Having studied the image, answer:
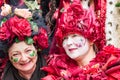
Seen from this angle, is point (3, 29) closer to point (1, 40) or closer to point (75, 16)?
point (1, 40)

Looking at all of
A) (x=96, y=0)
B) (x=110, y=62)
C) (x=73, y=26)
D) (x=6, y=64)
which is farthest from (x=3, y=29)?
(x=96, y=0)

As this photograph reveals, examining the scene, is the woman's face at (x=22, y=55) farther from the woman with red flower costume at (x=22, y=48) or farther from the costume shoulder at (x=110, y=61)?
the costume shoulder at (x=110, y=61)

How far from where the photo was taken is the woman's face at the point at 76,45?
8.47 feet

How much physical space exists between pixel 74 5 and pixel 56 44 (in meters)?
0.33

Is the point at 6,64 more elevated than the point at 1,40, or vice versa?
the point at 1,40

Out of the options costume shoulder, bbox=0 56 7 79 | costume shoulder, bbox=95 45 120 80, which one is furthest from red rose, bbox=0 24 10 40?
costume shoulder, bbox=95 45 120 80

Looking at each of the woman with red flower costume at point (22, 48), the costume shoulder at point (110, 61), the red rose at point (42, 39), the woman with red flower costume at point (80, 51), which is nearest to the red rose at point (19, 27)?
the woman with red flower costume at point (22, 48)

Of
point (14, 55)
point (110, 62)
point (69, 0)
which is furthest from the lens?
point (69, 0)

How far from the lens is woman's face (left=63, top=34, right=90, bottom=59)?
258 cm

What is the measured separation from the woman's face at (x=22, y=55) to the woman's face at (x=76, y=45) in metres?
0.28

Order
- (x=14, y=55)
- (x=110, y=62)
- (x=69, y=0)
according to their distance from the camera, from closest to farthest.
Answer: (x=110, y=62)
(x=14, y=55)
(x=69, y=0)

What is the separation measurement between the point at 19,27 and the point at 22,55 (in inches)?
8.0

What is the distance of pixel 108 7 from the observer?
351cm

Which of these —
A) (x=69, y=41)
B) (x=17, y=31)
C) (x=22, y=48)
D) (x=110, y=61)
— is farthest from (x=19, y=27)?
(x=110, y=61)
